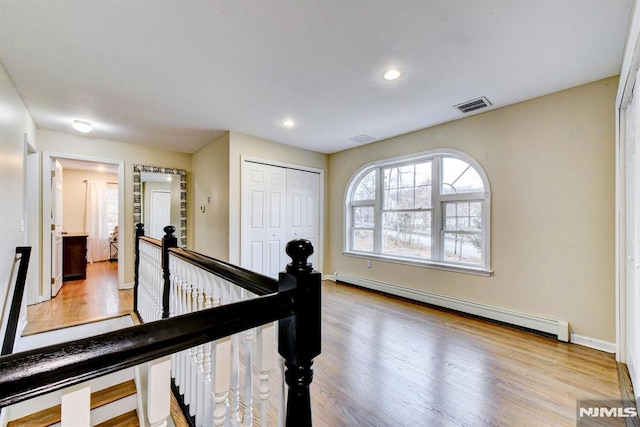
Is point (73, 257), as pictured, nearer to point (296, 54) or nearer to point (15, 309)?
point (15, 309)

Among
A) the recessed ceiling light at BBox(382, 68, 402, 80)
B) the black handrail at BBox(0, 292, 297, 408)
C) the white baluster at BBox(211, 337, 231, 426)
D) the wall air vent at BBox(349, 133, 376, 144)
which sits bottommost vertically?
the white baluster at BBox(211, 337, 231, 426)

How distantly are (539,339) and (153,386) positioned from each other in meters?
3.39

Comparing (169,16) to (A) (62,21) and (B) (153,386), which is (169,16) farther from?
(B) (153,386)

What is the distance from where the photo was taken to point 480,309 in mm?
3244

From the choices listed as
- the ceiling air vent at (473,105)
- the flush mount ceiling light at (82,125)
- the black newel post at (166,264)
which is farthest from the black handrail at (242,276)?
the flush mount ceiling light at (82,125)

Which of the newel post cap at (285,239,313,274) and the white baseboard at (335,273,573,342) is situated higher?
the newel post cap at (285,239,313,274)

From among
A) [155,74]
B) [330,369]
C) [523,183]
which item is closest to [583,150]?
[523,183]

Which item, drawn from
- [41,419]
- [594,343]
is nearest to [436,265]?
[594,343]

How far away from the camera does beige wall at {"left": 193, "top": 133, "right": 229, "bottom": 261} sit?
13.3 feet

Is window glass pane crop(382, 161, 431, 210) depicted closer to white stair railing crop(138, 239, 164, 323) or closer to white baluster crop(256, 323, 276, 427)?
white stair railing crop(138, 239, 164, 323)

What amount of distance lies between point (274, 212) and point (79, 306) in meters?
2.86

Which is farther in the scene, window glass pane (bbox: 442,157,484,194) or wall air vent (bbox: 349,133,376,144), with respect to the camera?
wall air vent (bbox: 349,133,376,144)

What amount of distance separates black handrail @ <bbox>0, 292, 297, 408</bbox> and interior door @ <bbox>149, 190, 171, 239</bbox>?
6905mm

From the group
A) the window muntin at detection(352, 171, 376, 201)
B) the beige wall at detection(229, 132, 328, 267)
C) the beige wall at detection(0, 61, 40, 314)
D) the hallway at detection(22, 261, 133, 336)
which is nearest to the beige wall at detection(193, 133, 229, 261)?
the beige wall at detection(229, 132, 328, 267)
